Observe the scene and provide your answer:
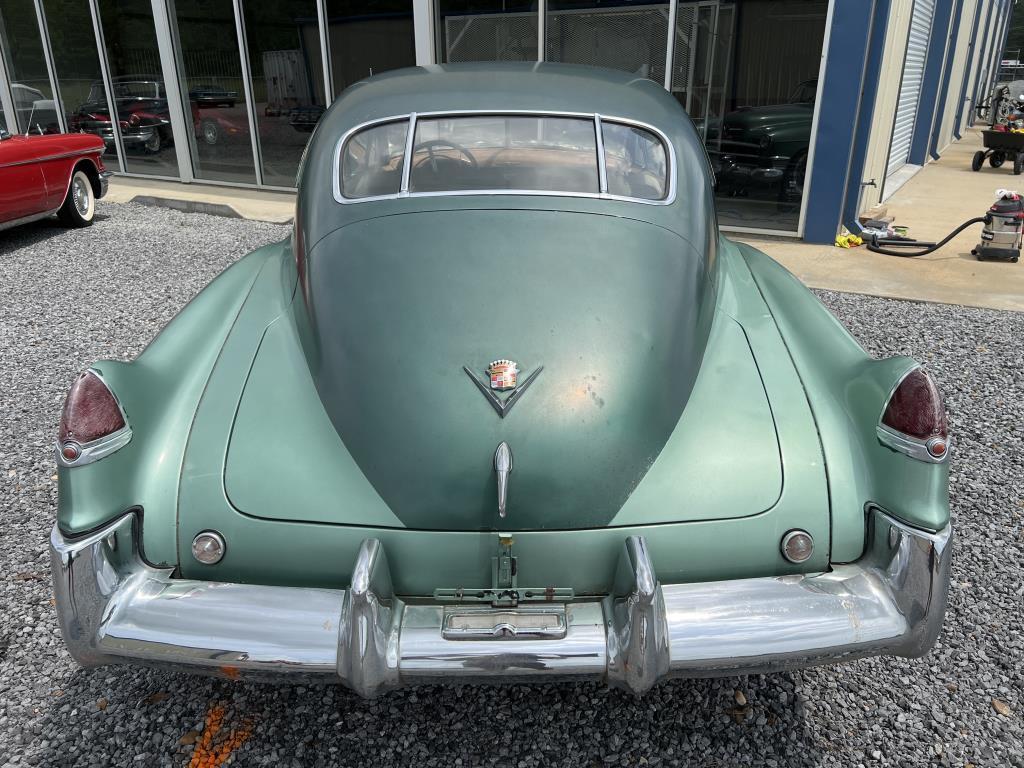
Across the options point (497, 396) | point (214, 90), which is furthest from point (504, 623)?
point (214, 90)

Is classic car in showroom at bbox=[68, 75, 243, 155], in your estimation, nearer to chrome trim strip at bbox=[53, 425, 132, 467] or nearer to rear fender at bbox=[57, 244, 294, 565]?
rear fender at bbox=[57, 244, 294, 565]

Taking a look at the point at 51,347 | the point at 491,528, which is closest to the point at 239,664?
the point at 491,528

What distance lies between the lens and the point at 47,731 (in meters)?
2.25

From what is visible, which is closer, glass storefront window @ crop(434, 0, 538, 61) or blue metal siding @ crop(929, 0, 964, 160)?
glass storefront window @ crop(434, 0, 538, 61)

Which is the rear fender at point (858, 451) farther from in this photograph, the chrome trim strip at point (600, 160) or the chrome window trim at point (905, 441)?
the chrome trim strip at point (600, 160)

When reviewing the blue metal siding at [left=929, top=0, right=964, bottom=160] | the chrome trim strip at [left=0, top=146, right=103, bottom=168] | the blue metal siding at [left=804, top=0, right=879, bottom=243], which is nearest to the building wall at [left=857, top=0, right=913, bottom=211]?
the blue metal siding at [left=804, top=0, right=879, bottom=243]

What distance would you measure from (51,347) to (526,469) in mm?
4788

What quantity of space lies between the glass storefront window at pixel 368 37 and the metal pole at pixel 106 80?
177 inches

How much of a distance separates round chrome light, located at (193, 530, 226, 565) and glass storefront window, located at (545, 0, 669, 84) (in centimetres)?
756

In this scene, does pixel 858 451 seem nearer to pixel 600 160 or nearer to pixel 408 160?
pixel 600 160

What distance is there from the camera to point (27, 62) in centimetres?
1339

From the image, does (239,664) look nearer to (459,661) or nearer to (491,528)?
(459,661)

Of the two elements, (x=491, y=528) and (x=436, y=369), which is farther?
(x=436, y=369)

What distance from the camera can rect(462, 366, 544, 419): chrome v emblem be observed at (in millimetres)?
2027
